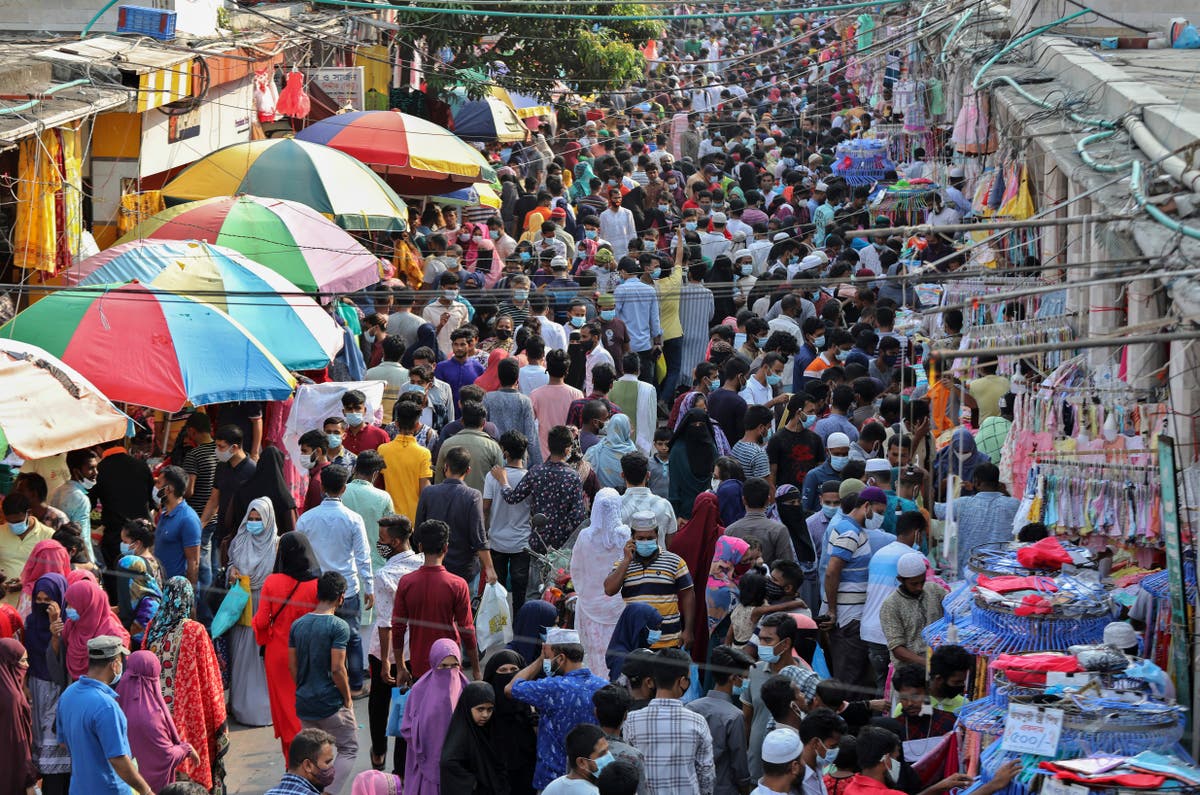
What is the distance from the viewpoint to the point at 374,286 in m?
16.2

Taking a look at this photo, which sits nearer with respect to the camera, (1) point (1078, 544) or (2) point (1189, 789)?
(2) point (1189, 789)

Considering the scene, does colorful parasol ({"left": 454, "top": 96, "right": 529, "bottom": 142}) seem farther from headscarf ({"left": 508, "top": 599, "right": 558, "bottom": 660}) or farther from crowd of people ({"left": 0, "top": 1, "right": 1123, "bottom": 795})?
headscarf ({"left": 508, "top": 599, "right": 558, "bottom": 660})

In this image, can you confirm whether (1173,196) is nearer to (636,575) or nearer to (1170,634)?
(1170,634)

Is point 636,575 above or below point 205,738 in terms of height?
above

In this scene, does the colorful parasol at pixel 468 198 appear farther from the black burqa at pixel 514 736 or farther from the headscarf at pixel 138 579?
the black burqa at pixel 514 736

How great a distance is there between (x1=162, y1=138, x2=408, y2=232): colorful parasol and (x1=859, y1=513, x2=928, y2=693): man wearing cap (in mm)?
8551

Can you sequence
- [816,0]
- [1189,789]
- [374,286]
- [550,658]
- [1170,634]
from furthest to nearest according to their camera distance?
[816,0] → [374,286] → [550,658] → [1170,634] → [1189,789]

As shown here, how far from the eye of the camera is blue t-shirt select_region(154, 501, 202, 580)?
9.47 m

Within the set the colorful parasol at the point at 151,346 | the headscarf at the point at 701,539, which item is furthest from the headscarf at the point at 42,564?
the headscarf at the point at 701,539

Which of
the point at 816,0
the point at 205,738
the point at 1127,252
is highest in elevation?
the point at 816,0

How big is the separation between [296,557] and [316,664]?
0.67 m

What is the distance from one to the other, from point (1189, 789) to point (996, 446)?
5.13 metres

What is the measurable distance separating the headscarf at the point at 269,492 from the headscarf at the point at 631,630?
2.79m

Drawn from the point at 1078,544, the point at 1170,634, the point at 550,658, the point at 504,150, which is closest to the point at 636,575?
the point at 550,658
